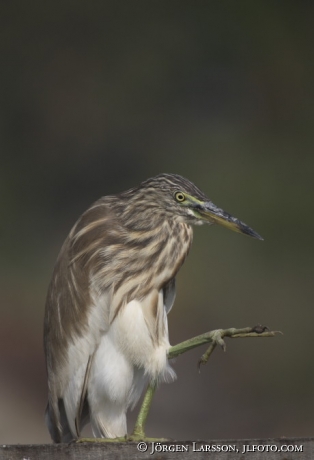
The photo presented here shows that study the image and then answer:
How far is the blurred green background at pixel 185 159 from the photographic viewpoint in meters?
6.34

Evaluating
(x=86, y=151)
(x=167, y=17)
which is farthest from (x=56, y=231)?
(x=167, y=17)

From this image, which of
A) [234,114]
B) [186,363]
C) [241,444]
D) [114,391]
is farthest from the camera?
[234,114]

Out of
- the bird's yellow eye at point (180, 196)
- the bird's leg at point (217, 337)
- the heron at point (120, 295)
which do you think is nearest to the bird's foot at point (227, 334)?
the bird's leg at point (217, 337)

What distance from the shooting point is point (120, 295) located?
268 cm

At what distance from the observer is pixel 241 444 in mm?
2006

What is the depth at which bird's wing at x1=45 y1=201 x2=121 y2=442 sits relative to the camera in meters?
2.72

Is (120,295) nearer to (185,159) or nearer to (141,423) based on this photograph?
(141,423)

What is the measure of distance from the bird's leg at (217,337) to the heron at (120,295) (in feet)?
0.17

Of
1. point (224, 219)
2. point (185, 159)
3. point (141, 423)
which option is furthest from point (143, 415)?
point (185, 159)

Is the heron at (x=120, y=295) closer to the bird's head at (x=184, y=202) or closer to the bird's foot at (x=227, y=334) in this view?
the bird's head at (x=184, y=202)

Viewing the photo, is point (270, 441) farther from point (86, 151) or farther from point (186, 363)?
point (86, 151)

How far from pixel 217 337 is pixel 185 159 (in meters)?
5.50

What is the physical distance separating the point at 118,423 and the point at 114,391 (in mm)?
142

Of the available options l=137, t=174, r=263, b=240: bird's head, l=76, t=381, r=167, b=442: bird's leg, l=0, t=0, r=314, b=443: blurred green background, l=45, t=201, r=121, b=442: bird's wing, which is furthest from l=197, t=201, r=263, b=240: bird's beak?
l=0, t=0, r=314, b=443: blurred green background
